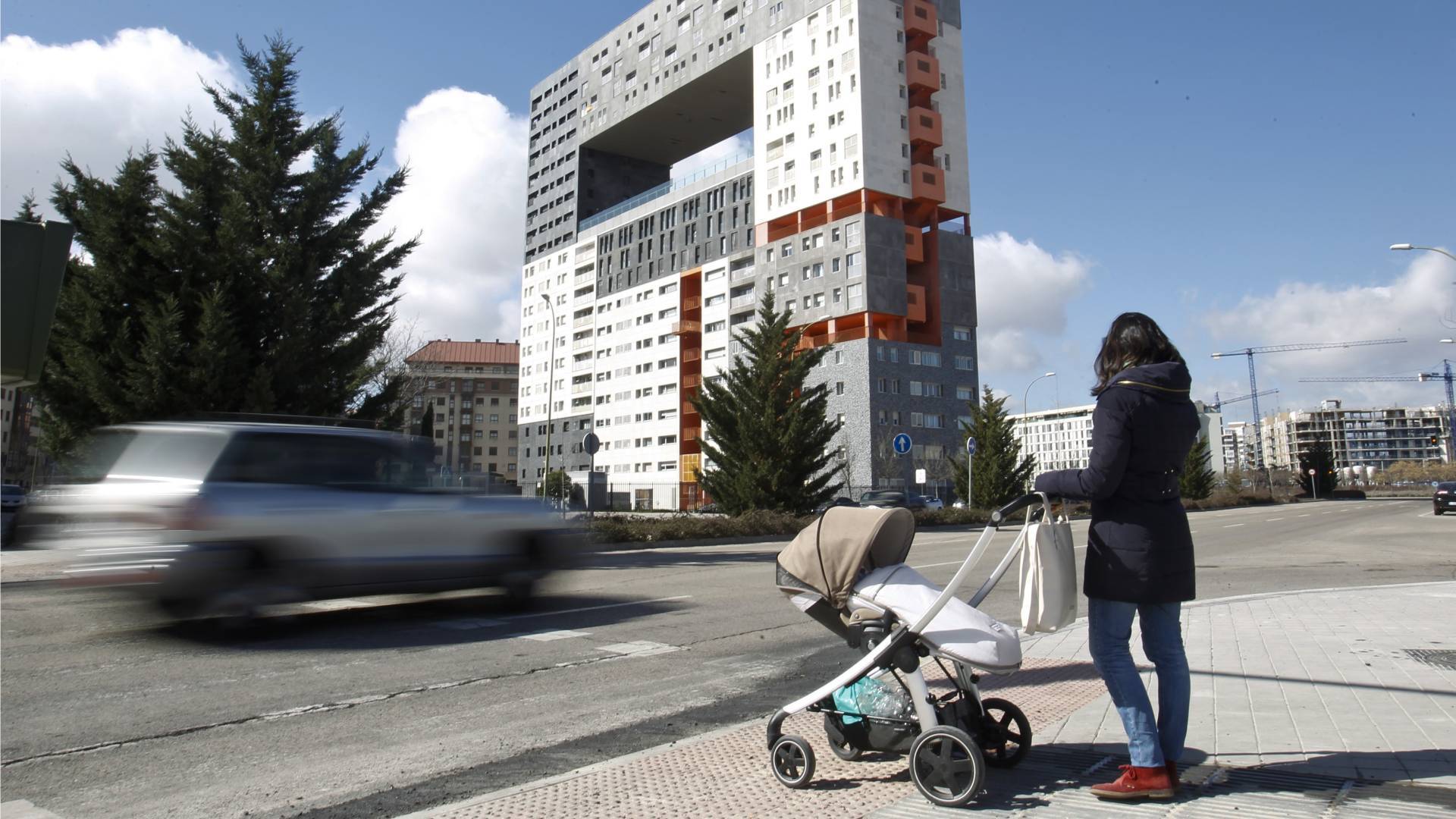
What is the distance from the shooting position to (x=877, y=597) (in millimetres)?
3842

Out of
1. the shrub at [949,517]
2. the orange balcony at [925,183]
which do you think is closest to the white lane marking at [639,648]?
the shrub at [949,517]

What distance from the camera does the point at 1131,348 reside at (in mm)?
3748

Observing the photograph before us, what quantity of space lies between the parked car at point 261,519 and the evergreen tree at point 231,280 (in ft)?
27.4

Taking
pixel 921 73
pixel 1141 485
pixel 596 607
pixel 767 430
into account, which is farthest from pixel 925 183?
pixel 1141 485

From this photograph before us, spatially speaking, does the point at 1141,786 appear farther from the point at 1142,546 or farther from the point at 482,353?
the point at 482,353

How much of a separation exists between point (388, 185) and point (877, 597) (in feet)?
59.6

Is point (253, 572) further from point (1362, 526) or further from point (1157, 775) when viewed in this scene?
point (1362, 526)

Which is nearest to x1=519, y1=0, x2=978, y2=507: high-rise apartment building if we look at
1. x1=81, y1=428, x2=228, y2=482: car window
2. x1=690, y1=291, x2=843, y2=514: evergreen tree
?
Result: x1=690, y1=291, x2=843, y2=514: evergreen tree

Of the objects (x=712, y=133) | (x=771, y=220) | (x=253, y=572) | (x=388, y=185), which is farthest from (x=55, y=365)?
(x=712, y=133)

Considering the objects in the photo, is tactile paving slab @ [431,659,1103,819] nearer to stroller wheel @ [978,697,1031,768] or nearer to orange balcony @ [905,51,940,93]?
stroller wheel @ [978,697,1031,768]

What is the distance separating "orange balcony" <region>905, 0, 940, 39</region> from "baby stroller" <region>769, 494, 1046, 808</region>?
74.5m

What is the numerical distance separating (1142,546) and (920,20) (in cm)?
7562

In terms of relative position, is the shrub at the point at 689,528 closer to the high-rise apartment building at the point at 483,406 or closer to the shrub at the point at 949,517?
the shrub at the point at 949,517

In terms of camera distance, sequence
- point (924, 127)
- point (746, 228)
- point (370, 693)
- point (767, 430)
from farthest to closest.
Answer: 1. point (746, 228)
2. point (924, 127)
3. point (767, 430)
4. point (370, 693)
